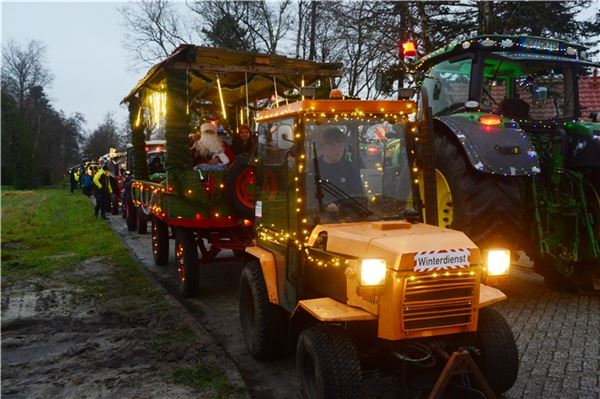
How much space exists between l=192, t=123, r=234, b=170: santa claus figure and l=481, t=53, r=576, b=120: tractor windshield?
3.81 m

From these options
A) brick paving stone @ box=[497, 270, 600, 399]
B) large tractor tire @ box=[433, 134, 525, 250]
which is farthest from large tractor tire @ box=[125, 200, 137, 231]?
large tractor tire @ box=[433, 134, 525, 250]

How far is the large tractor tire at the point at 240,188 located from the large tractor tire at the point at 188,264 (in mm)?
885

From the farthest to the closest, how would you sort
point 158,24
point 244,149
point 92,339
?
1. point 158,24
2. point 244,149
3. point 92,339

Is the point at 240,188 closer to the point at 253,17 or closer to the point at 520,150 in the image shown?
the point at 520,150

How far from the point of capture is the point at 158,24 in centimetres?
3334

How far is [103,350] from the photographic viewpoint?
580cm

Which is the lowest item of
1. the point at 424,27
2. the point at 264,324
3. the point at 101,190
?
the point at 264,324

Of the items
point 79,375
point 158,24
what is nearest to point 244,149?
point 79,375

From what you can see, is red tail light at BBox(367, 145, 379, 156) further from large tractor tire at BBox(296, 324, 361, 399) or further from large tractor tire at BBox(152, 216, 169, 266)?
large tractor tire at BBox(152, 216, 169, 266)

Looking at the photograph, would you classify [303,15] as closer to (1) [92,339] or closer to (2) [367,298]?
(1) [92,339]

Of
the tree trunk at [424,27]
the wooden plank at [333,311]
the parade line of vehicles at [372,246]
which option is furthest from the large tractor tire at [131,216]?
the wooden plank at [333,311]

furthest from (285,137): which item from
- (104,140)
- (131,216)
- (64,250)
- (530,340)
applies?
(104,140)

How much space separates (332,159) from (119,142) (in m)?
72.5

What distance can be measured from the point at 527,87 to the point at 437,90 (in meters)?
1.15
